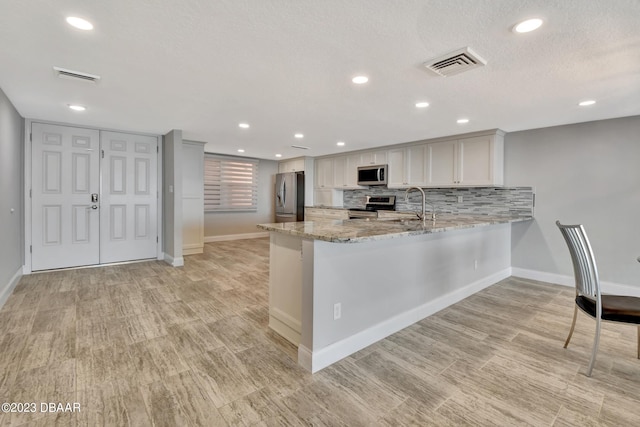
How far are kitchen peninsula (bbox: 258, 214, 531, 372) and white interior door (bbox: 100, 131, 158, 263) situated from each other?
11.6ft

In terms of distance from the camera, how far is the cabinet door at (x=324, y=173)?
6902mm

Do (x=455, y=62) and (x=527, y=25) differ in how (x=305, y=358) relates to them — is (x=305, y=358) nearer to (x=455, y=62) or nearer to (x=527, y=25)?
(x=455, y=62)

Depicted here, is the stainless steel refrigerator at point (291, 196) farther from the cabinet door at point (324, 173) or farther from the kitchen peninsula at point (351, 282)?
the kitchen peninsula at point (351, 282)

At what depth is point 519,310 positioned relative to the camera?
3.09 m

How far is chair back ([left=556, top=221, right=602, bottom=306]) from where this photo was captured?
2.00 m

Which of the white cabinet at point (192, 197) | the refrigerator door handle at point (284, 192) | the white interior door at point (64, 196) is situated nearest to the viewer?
the white interior door at point (64, 196)

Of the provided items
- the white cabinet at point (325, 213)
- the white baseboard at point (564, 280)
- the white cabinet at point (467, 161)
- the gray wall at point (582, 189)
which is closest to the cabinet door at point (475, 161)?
the white cabinet at point (467, 161)

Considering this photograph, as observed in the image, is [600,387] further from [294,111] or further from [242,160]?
[242,160]

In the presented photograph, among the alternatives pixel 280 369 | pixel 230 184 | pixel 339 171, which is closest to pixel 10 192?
pixel 280 369

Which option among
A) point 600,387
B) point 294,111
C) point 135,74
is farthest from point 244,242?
point 600,387

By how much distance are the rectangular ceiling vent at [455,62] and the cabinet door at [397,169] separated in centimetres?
314

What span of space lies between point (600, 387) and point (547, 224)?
283 cm

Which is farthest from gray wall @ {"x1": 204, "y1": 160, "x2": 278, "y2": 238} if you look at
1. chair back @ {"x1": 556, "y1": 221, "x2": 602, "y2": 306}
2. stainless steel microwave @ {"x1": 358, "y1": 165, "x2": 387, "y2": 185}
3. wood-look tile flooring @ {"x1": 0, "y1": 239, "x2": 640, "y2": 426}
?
chair back @ {"x1": 556, "y1": 221, "x2": 602, "y2": 306}

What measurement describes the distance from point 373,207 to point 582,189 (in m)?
3.31
